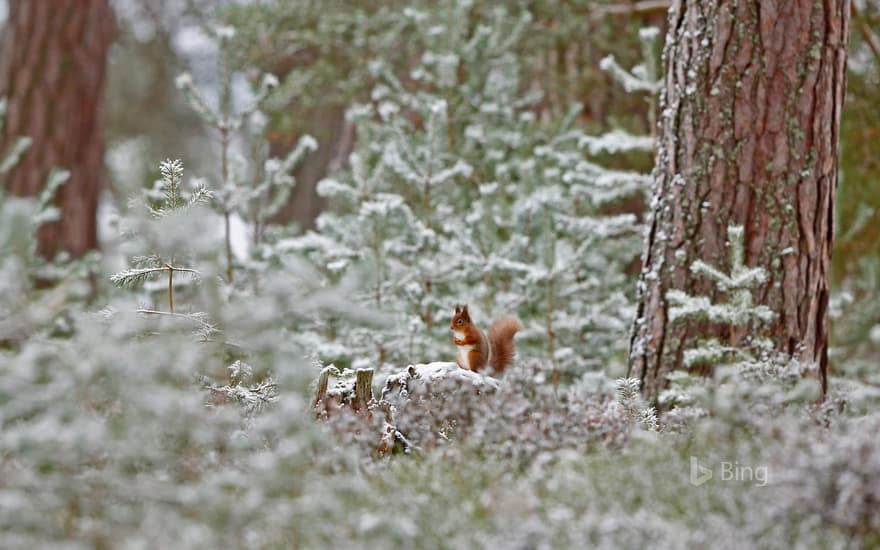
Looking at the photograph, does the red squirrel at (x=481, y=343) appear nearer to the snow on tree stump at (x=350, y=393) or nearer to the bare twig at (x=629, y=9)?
the snow on tree stump at (x=350, y=393)

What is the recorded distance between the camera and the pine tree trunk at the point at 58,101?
7.21 metres

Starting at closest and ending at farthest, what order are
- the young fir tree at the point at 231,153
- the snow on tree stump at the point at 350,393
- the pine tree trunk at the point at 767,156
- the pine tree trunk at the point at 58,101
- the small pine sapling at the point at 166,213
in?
the small pine sapling at the point at 166,213 < the snow on tree stump at the point at 350,393 < the pine tree trunk at the point at 767,156 < the young fir tree at the point at 231,153 < the pine tree trunk at the point at 58,101

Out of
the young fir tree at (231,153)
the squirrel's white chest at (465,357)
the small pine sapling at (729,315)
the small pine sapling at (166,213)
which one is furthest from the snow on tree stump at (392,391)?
the young fir tree at (231,153)

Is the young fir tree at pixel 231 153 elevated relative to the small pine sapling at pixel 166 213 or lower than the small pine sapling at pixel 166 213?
elevated

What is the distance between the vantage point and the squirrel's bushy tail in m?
3.67

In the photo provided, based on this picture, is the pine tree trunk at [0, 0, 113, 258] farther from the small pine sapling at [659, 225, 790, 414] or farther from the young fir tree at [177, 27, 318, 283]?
the small pine sapling at [659, 225, 790, 414]

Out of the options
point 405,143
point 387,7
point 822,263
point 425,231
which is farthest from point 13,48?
point 822,263

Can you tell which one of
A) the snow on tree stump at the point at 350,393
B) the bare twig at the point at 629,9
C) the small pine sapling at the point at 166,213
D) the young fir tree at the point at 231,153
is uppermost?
the bare twig at the point at 629,9

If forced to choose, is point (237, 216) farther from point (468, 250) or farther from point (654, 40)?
point (654, 40)

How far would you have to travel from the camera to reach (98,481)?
171 centimetres

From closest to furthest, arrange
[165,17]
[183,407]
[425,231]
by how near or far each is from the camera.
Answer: [183,407], [425,231], [165,17]

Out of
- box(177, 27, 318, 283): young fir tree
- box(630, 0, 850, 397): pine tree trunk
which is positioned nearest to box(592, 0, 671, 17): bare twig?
box(177, 27, 318, 283): young fir tree

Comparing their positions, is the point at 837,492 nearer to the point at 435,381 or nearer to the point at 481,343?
the point at 435,381

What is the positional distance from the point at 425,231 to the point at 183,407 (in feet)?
10.1
